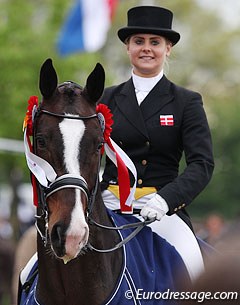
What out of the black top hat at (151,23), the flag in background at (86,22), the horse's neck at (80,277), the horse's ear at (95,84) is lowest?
the horse's neck at (80,277)

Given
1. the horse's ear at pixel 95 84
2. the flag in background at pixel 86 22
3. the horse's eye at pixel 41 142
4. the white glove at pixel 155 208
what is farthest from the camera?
the flag in background at pixel 86 22

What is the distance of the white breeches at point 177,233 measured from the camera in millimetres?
6578

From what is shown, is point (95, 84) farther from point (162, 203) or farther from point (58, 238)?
point (58, 238)

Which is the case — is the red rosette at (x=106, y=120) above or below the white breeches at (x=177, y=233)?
above

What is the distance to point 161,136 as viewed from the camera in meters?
6.75

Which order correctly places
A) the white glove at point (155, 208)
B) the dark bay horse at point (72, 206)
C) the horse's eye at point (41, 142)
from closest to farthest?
1. the dark bay horse at point (72, 206)
2. the horse's eye at point (41, 142)
3. the white glove at point (155, 208)

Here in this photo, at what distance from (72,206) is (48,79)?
92cm

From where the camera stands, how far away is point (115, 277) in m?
6.14

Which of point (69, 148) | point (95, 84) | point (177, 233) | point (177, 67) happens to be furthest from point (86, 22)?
point (177, 67)

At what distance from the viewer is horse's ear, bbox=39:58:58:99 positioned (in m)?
5.90

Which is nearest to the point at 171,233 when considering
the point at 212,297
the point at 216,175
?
the point at 212,297

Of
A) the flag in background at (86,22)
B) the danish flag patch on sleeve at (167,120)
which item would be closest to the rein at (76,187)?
the danish flag patch on sleeve at (167,120)

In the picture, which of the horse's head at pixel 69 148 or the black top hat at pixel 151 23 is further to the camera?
the black top hat at pixel 151 23

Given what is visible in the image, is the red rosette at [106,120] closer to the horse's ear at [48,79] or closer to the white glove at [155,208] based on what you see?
the horse's ear at [48,79]
